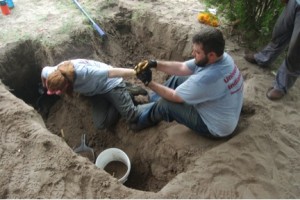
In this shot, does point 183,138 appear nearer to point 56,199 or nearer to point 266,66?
point 56,199

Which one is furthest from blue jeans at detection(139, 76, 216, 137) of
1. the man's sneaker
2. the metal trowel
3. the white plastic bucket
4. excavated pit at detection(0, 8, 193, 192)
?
the man's sneaker

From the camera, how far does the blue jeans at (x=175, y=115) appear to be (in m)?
3.05

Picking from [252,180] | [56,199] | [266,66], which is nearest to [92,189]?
[56,199]

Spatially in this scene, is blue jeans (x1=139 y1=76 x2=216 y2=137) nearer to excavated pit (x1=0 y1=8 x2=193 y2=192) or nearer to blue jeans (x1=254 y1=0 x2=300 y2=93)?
excavated pit (x1=0 y1=8 x2=193 y2=192)

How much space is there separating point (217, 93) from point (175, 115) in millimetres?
590

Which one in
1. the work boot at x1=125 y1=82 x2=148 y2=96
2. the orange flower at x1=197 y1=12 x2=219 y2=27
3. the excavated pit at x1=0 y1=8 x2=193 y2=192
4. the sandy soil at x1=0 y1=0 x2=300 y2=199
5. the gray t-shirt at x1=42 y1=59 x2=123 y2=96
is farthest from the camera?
the orange flower at x1=197 y1=12 x2=219 y2=27

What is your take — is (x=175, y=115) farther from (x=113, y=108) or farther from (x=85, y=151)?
(x=85, y=151)

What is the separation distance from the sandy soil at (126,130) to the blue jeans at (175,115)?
141mm

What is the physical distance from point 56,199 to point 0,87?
1.63 meters

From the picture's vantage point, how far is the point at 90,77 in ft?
11.0

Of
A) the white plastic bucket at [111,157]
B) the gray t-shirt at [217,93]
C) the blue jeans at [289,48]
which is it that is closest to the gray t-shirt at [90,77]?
the white plastic bucket at [111,157]

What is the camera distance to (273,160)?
2.81 m

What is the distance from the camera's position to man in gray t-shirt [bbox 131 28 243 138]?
8.84ft

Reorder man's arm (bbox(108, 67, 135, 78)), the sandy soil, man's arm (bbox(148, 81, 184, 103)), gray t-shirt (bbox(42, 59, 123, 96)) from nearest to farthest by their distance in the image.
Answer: the sandy soil, man's arm (bbox(148, 81, 184, 103)), man's arm (bbox(108, 67, 135, 78)), gray t-shirt (bbox(42, 59, 123, 96))
